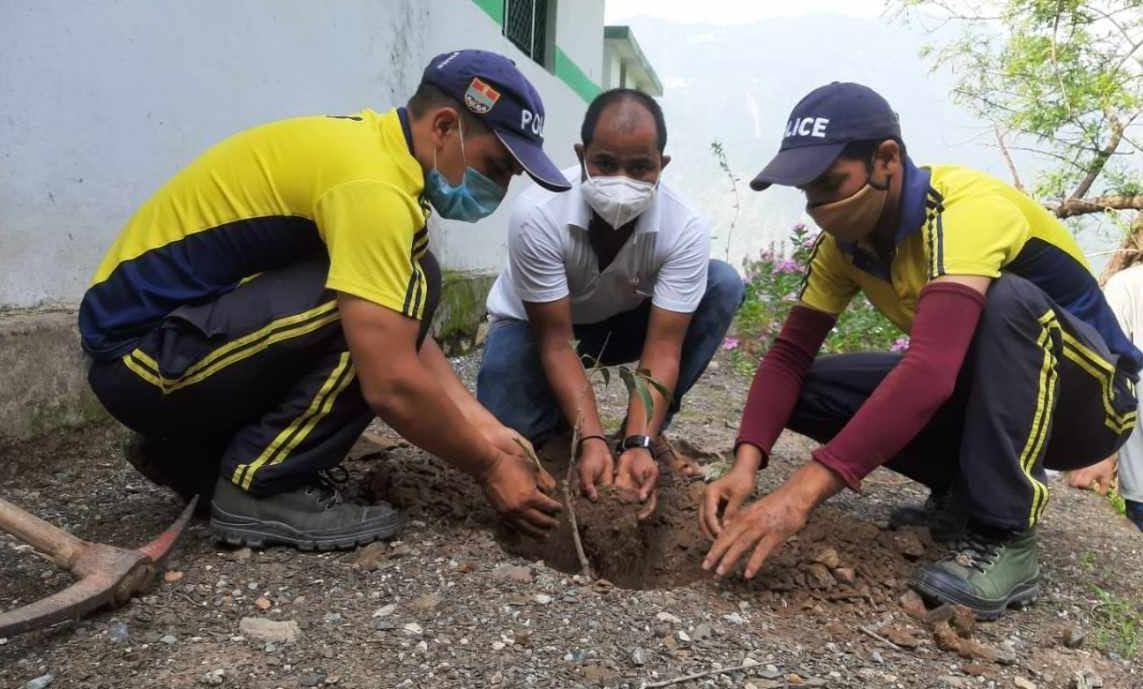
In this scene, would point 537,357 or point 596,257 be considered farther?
point 537,357

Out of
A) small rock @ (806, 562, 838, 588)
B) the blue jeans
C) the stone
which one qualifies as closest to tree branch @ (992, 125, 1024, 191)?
the blue jeans

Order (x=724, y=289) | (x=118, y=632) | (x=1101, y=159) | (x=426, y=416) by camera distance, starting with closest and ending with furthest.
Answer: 1. (x=118, y=632)
2. (x=426, y=416)
3. (x=724, y=289)
4. (x=1101, y=159)

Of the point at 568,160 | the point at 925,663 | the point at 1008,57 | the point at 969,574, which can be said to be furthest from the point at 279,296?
the point at 1008,57

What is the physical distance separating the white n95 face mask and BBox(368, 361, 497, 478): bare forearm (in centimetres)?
83

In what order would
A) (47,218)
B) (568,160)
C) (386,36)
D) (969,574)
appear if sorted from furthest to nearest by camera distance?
1. (568,160)
2. (386,36)
3. (47,218)
4. (969,574)

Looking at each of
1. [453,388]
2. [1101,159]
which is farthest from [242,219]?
[1101,159]

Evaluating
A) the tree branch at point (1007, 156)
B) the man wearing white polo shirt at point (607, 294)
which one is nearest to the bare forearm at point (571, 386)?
the man wearing white polo shirt at point (607, 294)

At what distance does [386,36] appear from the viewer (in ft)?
14.8

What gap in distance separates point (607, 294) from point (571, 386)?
40 cm

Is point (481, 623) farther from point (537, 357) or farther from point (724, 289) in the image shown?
point (724, 289)

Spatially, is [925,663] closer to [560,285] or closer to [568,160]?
[560,285]

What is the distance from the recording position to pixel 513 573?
75.4 inches

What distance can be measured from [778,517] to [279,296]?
117 centimetres

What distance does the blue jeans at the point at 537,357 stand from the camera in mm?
2793
